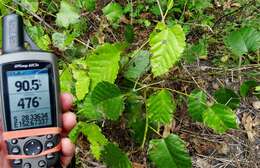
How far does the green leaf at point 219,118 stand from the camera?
5.21 ft

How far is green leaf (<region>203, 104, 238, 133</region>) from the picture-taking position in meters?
1.59

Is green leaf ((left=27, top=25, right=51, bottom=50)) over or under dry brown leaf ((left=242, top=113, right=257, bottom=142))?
over

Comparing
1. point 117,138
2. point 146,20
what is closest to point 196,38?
point 146,20

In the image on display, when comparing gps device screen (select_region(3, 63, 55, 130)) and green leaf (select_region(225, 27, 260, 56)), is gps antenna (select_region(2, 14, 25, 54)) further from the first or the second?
green leaf (select_region(225, 27, 260, 56))

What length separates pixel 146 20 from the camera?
283 centimetres

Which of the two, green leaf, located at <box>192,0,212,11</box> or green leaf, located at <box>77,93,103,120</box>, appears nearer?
Result: green leaf, located at <box>77,93,103,120</box>

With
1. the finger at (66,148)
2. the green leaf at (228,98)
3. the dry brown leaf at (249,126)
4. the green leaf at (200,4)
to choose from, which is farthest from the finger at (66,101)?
the green leaf at (200,4)

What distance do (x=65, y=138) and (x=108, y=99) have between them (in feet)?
0.86

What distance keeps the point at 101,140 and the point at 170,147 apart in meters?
0.26

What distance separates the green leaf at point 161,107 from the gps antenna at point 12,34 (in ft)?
1.66

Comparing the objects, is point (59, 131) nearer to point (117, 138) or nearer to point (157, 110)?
point (157, 110)

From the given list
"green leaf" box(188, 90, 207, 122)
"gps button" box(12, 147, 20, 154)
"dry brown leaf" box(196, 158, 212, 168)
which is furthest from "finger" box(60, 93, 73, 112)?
"dry brown leaf" box(196, 158, 212, 168)

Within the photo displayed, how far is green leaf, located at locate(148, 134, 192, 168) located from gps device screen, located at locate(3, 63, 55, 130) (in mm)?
411

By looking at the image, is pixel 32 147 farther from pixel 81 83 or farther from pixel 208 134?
pixel 208 134
